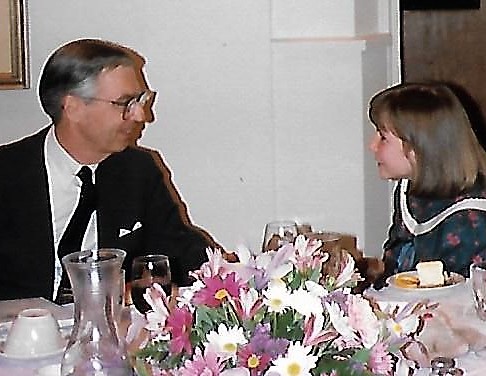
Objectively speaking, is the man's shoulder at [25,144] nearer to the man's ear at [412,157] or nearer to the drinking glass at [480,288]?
the man's ear at [412,157]

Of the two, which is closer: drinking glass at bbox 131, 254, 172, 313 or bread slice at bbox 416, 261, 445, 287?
drinking glass at bbox 131, 254, 172, 313

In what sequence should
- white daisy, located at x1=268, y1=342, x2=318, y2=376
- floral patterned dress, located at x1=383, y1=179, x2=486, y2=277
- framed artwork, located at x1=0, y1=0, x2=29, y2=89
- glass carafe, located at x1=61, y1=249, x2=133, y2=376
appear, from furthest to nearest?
framed artwork, located at x1=0, y1=0, x2=29, y2=89 < floral patterned dress, located at x1=383, y1=179, x2=486, y2=277 < glass carafe, located at x1=61, y1=249, x2=133, y2=376 < white daisy, located at x1=268, y1=342, x2=318, y2=376

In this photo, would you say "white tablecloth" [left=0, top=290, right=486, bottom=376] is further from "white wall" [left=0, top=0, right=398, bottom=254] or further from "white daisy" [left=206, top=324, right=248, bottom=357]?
"white wall" [left=0, top=0, right=398, bottom=254]

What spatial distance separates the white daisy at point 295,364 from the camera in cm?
119

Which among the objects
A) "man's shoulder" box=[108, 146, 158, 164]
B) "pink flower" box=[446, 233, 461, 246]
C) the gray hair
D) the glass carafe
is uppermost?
the gray hair

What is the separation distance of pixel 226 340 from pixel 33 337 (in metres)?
0.66

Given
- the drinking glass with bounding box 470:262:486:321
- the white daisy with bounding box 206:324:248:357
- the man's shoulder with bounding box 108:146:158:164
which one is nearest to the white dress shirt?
the man's shoulder with bounding box 108:146:158:164

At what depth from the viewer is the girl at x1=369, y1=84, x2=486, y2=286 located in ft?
8.79

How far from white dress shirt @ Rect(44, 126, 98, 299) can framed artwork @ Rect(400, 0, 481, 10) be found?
1587 millimetres

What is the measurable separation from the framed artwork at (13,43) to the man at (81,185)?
25.8 inches

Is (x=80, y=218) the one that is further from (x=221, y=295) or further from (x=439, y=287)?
(x=221, y=295)

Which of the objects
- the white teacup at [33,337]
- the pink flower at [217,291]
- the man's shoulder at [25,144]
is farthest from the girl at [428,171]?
the pink flower at [217,291]

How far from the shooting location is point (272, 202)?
11.4 ft

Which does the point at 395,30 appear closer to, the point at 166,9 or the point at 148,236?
the point at 166,9
